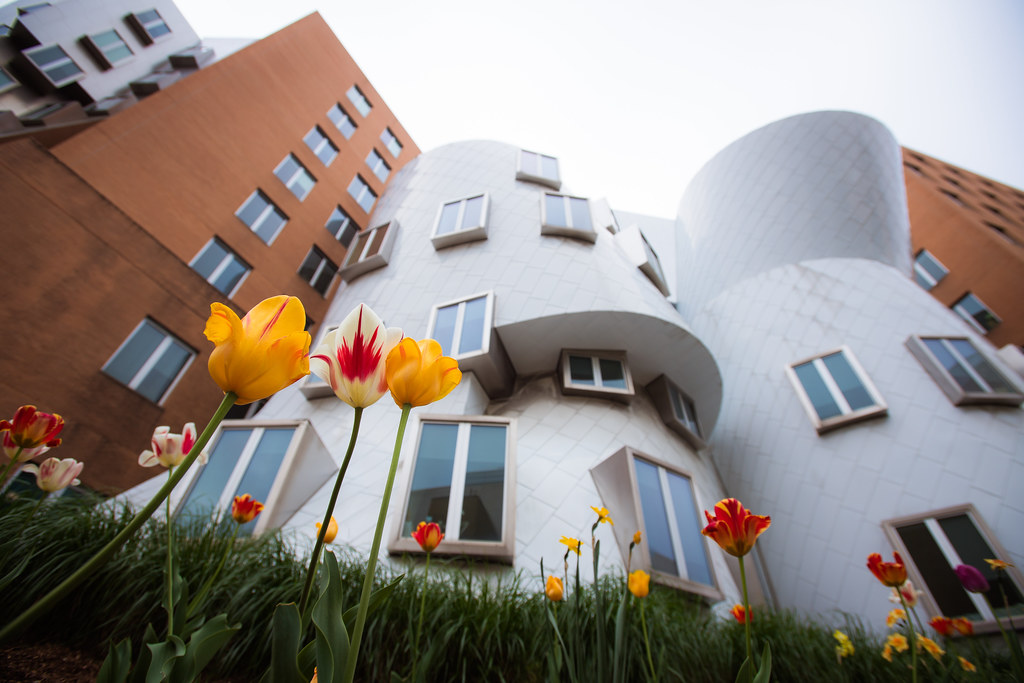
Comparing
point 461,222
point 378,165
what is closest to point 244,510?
point 461,222

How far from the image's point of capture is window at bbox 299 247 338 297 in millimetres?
10250

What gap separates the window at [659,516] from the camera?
185 inches

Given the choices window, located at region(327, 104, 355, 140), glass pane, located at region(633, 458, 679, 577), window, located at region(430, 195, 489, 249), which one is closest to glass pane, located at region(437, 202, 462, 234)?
window, located at region(430, 195, 489, 249)

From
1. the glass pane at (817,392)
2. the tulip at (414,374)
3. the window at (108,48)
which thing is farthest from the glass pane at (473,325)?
the window at (108,48)

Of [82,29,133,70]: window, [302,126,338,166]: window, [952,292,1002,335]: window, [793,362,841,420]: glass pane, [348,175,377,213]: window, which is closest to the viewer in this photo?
[793,362,841,420]: glass pane

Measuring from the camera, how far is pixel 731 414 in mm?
8688

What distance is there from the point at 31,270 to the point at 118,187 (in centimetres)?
208

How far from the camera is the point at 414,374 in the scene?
981 millimetres

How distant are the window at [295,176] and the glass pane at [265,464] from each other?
7373 mm

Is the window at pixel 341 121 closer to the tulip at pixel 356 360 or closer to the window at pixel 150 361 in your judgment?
the window at pixel 150 361

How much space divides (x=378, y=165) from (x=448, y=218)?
693 centimetres

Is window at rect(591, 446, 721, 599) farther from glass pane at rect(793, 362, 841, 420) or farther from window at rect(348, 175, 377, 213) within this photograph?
window at rect(348, 175, 377, 213)

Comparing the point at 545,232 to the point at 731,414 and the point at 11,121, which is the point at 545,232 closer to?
the point at 731,414

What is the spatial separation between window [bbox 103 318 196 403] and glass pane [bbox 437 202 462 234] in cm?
513
